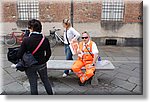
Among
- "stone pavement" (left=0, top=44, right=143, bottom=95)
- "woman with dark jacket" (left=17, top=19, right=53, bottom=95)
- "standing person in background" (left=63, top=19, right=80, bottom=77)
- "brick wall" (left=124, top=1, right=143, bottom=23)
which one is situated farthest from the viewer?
"brick wall" (left=124, top=1, right=143, bottom=23)

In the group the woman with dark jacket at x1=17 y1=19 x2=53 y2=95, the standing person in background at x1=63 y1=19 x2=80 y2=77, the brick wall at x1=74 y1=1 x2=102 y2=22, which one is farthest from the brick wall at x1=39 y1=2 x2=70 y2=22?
the woman with dark jacket at x1=17 y1=19 x2=53 y2=95

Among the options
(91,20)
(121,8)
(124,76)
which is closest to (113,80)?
(124,76)

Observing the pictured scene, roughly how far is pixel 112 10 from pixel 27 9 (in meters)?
4.26

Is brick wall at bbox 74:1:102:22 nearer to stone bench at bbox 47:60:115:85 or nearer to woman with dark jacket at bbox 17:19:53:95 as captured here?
stone bench at bbox 47:60:115:85

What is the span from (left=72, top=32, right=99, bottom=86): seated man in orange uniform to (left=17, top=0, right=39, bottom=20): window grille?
5637 millimetres

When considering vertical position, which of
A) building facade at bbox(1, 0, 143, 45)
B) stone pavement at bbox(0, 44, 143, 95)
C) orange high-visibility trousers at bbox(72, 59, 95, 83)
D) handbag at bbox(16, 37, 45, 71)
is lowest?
stone pavement at bbox(0, 44, 143, 95)

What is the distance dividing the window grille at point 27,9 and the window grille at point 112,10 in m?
3.34

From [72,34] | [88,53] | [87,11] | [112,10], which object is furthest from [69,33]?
[112,10]

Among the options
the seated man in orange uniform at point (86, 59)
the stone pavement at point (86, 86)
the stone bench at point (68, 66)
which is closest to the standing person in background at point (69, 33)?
the seated man in orange uniform at point (86, 59)

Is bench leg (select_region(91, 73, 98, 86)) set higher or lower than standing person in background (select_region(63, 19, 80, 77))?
lower

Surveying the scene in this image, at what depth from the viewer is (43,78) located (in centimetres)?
315

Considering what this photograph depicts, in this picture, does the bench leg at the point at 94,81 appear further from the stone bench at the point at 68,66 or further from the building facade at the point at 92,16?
the building facade at the point at 92,16

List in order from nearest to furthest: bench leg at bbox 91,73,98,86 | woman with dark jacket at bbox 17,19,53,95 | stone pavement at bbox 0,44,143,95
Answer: woman with dark jacket at bbox 17,19,53,95
stone pavement at bbox 0,44,143,95
bench leg at bbox 91,73,98,86

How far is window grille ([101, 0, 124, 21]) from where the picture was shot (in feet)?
28.8
